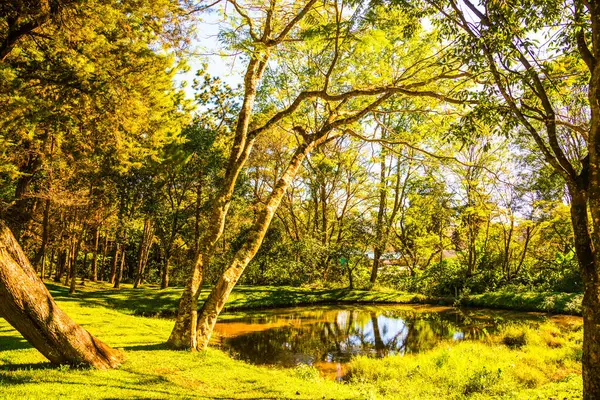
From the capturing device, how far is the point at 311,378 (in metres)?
7.98

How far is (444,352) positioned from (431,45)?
879cm

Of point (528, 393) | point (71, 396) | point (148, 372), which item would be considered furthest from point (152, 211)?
point (528, 393)

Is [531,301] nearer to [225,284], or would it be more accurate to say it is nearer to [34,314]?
[225,284]

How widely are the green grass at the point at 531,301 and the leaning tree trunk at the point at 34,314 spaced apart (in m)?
19.2

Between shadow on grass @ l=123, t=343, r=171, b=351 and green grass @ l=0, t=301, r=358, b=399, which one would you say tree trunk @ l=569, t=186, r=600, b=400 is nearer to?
green grass @ l=0, t=301, r=358, b=399

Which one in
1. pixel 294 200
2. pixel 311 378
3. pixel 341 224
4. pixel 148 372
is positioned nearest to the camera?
pixel 148 372

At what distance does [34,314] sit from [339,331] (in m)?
11.3

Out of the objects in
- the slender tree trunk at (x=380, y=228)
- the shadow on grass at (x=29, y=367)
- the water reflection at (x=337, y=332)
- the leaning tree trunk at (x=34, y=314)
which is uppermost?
the slender tree trunk at (x=380, y=228)

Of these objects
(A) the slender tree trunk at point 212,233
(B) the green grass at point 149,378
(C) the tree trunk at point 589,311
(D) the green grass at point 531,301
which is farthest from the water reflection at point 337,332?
(C) the tree trunk at point 589,311

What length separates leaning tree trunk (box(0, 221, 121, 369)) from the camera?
550 centimetres

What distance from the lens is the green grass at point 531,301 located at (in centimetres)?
1802

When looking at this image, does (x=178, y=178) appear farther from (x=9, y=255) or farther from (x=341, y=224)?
(x=9, y=255)

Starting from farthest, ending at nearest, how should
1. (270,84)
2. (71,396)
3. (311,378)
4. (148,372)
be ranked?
(270,84), (311,378), (148,372), (71,396)

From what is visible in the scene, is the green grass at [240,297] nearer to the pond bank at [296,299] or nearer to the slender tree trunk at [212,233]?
the pond bank at [296,299]
